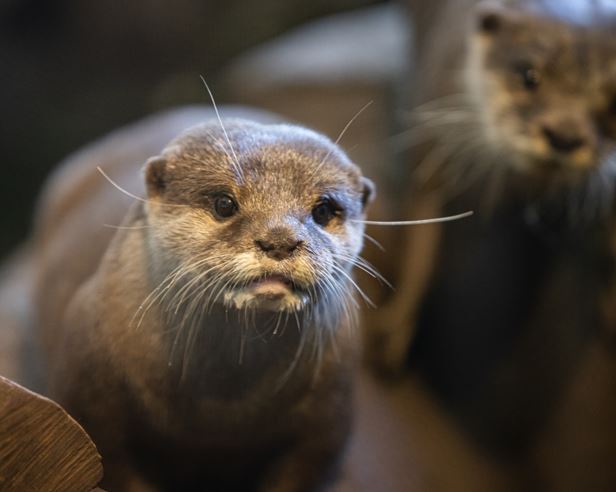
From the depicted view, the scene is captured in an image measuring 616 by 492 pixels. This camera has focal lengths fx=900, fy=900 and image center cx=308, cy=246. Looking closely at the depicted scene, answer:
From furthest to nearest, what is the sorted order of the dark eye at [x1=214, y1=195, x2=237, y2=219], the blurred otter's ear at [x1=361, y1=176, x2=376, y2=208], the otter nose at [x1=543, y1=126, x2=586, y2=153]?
the otter nose at [x1=543, y1=126, x2=586, y2=153] < the blurred otter's ear at [x1=361, y1=176, x2=376, y2=208] < the dark eye at [x1=214, y1=195, x2=237, y2=219]

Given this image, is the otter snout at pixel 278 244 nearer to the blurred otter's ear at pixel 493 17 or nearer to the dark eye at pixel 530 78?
the dark eye at pixel 530 78

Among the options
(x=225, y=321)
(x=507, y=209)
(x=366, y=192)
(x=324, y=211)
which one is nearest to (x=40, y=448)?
(x=225, y=321)

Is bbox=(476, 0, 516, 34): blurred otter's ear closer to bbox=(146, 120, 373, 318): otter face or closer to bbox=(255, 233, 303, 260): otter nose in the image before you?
bbox=(146, 120, 373, 318): otter face

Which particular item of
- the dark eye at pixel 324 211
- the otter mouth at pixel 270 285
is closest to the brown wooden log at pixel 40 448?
the otter mouth at pixel 270 285

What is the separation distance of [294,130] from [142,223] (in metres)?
0.29

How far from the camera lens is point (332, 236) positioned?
4.49 feet

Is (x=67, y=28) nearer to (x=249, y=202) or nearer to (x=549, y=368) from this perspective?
(x=549, y=368)

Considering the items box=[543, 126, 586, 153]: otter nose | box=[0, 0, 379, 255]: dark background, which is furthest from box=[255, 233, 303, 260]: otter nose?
box=[0, 0, 379, 255]: dark background

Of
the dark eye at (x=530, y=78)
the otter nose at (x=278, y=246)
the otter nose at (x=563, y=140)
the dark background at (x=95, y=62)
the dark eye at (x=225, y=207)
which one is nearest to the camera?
the otter nose at (x=278, y=246)

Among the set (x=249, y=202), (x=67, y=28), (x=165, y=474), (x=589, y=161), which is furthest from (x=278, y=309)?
(x=67, y=28)

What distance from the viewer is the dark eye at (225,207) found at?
4.32 ft

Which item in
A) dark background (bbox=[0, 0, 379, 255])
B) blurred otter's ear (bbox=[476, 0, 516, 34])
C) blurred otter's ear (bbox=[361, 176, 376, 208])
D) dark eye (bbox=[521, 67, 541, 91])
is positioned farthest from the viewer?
dark background (bbox=[0, 0, 379, 255])

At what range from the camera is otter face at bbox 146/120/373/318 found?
4.03 ft

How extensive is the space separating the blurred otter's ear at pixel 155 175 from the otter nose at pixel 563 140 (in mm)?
1056
